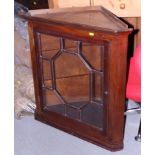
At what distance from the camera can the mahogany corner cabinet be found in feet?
5.39

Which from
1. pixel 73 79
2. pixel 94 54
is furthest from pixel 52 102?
pixel 94 54

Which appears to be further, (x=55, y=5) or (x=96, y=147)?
(x=55, y=5)

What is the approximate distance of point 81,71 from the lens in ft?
6.15

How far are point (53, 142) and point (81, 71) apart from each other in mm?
496

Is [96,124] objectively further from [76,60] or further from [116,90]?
[76,60]

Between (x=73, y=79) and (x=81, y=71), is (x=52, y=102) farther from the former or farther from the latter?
(x=81, y=71)

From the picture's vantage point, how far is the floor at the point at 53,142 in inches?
71.4

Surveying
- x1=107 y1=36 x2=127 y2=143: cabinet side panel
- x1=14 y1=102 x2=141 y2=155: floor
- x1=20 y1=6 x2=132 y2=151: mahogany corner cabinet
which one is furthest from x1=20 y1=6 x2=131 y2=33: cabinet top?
x1=14 y1=102 x2=141 y2=155: floor

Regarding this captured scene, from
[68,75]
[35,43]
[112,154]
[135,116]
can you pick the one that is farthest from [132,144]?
[35,43]

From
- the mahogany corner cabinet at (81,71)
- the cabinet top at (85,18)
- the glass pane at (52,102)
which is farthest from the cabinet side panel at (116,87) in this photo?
the glass pane at (52,102)
